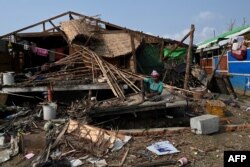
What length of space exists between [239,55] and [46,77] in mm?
8037

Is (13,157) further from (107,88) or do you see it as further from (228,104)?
(228,104)

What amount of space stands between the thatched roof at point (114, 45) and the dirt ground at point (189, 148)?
21.4 feet

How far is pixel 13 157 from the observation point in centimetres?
723

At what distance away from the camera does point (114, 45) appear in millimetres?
14391

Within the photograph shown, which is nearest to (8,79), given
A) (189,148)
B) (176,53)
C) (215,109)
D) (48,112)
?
(48,112)

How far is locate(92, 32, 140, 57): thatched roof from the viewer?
13948 mm

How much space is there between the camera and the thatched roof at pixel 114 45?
13948 mm

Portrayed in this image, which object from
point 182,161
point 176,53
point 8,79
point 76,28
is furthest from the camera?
point 176,53

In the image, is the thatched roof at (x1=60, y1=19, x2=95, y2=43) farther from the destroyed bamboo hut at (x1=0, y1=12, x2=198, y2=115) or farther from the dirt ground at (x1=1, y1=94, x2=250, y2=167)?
the dirt ground at (x1=1, y1=94, x2=250, y2=167)

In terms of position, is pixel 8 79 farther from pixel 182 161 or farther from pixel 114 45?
pixel 182 161

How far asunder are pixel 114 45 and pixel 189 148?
314 inches

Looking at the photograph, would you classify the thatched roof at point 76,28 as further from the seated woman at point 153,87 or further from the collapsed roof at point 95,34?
the seated woman at point 153,87

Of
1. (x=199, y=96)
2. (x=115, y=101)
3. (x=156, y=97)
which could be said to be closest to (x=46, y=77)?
(x=115, y=101)

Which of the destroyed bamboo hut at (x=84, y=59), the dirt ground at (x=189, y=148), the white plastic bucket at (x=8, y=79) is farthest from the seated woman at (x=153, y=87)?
the white plastic bucket at (x=8, y=79)
